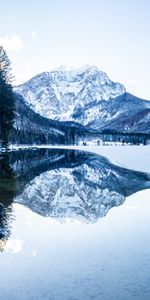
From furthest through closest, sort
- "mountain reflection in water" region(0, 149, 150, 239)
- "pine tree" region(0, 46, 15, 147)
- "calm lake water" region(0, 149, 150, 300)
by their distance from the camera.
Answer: "pine tree" region(0, 46, 15, 147) → "mountain reflection in water" region(0, 149, 150, 239) → "calm lake water" region(0, 149, 150, 300)

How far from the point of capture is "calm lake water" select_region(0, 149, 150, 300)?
9203 millimetres

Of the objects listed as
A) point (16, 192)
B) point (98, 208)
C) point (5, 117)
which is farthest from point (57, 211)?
point (5, 117)

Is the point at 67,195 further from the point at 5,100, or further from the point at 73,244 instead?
the point at 5,100

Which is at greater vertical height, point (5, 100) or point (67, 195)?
point (5, 100)

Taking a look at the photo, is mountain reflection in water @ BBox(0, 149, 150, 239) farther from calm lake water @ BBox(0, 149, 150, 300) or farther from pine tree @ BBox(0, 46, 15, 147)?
pine tree @ BBox(0, 46, 15, 147)

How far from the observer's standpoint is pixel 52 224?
52.8ft

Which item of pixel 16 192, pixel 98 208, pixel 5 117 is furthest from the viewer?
pixel 5 117

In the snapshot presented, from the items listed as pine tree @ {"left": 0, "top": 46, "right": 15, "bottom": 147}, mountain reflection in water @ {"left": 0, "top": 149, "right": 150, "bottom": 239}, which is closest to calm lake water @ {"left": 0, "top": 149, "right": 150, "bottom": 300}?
mountain reflection in water @ {"left": 0, "top": 149, "right": 150, "bottom": 239}

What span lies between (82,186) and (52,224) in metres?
12.1

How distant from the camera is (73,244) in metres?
13.1

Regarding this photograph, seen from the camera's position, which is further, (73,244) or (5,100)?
(5,100)

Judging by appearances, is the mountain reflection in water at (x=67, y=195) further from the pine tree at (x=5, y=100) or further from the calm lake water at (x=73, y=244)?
the pine tree at (x=5, y=100)

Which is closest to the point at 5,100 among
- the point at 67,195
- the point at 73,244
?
the point at 67,195

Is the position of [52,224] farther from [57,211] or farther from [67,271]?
[67,271]
